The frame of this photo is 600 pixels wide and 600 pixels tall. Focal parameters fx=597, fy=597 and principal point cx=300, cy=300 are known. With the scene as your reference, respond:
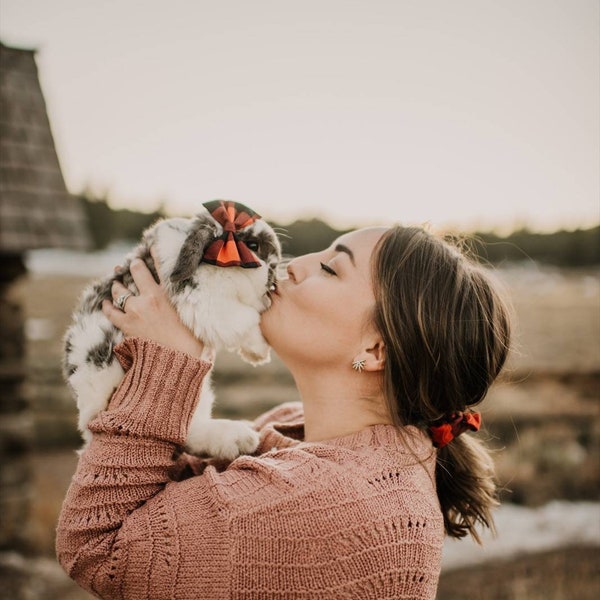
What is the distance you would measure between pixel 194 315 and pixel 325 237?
937 inches

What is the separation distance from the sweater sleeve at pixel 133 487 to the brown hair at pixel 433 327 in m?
0.76

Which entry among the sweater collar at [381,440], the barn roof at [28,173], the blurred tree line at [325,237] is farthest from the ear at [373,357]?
the blurred tree line at [325,237]

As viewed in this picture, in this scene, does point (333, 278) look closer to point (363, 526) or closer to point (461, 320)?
point (461, 320)

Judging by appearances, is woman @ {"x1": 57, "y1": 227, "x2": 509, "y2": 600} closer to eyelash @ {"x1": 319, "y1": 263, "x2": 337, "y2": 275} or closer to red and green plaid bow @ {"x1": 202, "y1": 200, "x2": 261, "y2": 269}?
eyelash @ {"x1": 319, "y1": 263, "x2": 337, "y2": 275}

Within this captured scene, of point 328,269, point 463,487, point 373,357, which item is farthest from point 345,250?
point 463,487

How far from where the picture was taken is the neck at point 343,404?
236 cm

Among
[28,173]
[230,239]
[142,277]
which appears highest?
[28,173]

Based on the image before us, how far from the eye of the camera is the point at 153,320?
86.3 inches

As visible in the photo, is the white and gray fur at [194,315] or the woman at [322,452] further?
the white and gray fur at [194,315]

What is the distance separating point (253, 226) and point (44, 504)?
21.7ft

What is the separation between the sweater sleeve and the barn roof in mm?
3287

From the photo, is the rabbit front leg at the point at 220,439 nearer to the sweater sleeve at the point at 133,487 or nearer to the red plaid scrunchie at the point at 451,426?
the sweater sleeve at the point at 133,487

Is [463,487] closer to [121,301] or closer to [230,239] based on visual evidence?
[230,239]

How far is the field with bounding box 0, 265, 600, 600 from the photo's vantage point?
5.70m
